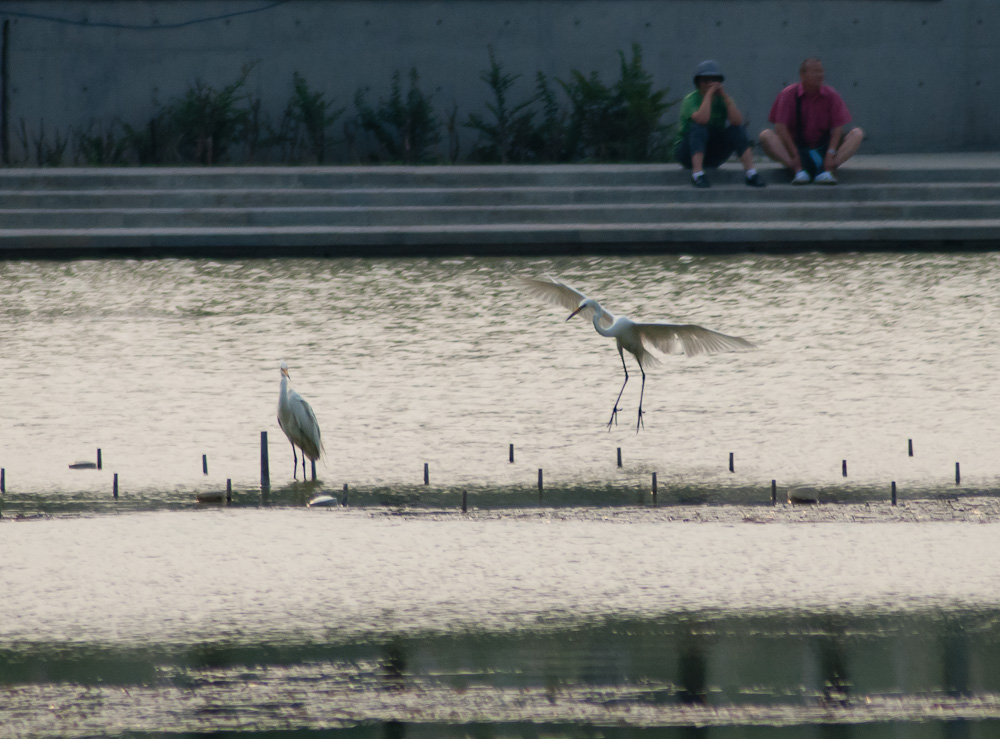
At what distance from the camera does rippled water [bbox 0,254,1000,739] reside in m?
4.18

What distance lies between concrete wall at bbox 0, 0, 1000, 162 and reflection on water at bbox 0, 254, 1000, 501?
13.5 ft

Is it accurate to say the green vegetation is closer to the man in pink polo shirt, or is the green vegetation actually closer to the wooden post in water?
the man in pink polo shirt

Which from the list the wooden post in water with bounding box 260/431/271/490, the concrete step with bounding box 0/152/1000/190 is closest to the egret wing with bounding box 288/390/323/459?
the wooden post in water with bounding box 260/431/271/490

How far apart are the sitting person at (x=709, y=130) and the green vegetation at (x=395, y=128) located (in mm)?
1868

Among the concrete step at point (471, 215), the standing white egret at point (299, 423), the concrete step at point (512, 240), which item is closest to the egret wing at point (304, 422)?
the standing white egret at point (299, 423)

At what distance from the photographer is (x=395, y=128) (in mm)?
15359

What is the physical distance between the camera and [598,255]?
1204 centimetres

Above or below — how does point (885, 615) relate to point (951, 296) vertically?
below

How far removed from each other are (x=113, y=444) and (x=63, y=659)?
2805mm

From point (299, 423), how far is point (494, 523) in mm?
1154

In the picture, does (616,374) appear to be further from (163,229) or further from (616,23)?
(616,23)

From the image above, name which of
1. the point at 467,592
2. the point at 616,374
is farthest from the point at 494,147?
the point at 467,592

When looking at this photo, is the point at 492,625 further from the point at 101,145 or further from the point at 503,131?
the point at 101,145

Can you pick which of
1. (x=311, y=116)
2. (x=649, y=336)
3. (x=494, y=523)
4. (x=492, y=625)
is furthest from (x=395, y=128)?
(x=492, y=625)
